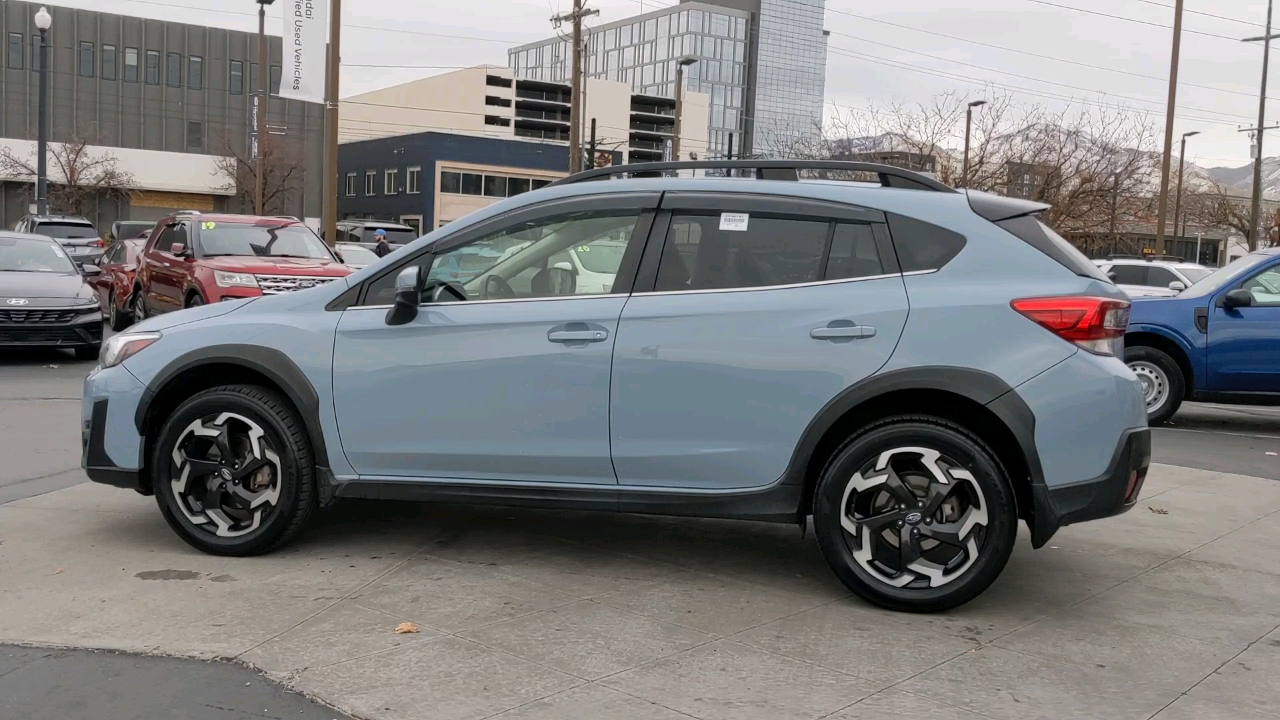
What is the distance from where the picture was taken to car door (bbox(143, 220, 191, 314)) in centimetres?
1384

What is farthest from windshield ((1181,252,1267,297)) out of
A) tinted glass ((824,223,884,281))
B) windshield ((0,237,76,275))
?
windshield ((0,237,76,275))

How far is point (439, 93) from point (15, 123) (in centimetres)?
4105

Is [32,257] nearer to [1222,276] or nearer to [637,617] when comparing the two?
[637,617]

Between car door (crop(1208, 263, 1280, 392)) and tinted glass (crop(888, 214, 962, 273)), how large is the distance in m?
6.85

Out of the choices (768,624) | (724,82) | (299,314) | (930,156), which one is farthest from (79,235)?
(724,82)

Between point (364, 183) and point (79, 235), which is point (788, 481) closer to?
point (79, 235)

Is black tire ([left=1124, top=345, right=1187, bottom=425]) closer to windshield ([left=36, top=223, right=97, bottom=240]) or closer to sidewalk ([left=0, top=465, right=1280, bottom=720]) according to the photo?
sidewalk ([left=0, top=465, right=1280, bottom=720])

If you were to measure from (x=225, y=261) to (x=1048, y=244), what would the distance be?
1101 cm

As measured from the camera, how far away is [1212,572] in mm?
5551

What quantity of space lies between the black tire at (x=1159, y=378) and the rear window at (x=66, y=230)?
25393 mm

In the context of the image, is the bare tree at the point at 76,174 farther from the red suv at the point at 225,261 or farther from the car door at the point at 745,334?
the car door at the point at 745,334

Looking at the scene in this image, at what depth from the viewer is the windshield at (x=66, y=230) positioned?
2822 cm

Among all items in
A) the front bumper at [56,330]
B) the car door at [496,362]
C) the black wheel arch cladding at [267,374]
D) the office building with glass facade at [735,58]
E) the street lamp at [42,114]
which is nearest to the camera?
the car door at [496,362]

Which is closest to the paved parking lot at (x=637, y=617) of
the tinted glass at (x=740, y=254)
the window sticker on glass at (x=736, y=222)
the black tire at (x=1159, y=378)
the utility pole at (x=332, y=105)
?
the tinted glass at (x=740, y=254)
